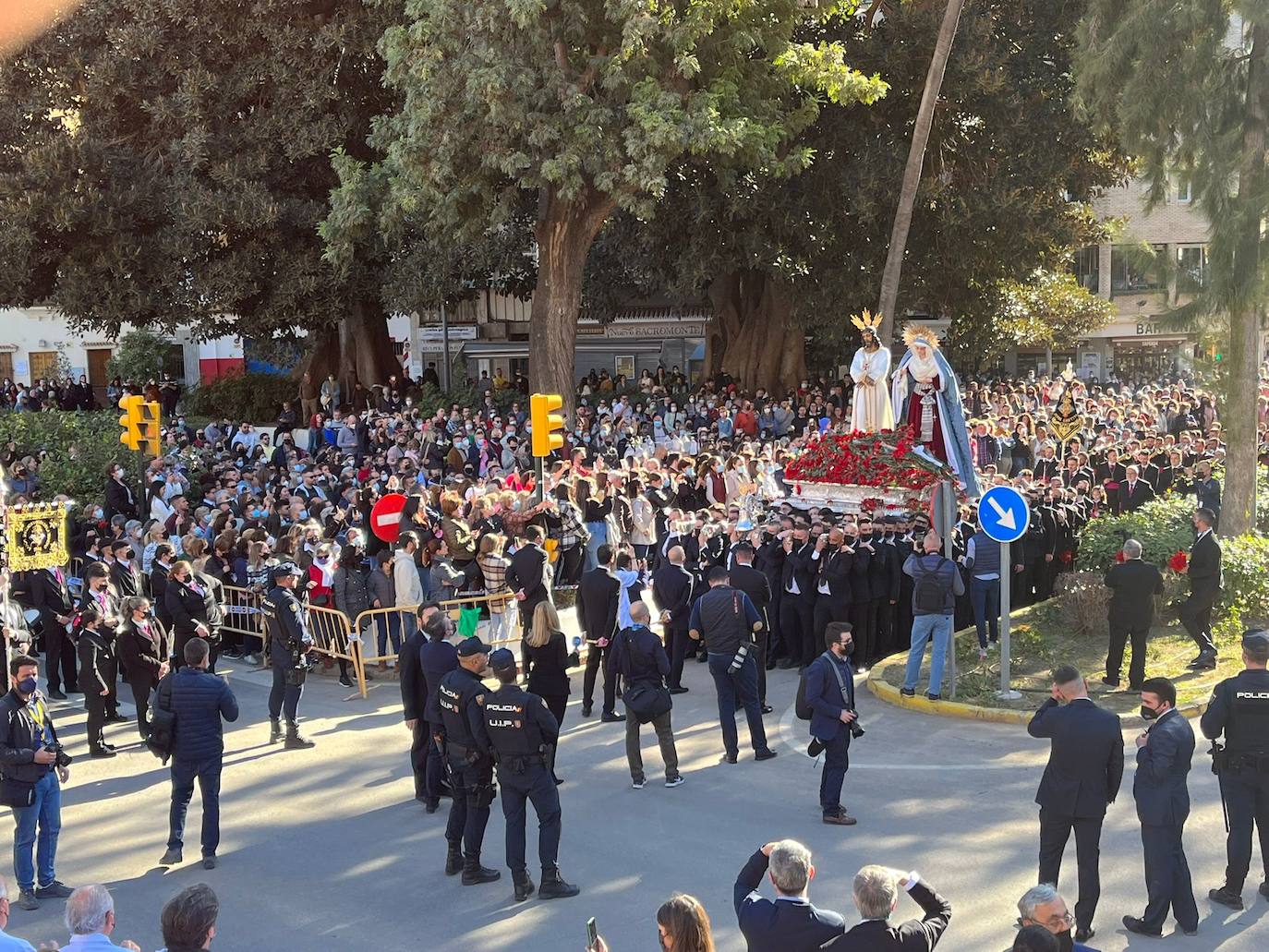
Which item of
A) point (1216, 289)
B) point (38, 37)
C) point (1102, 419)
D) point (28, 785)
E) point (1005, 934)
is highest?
point (38, 37)

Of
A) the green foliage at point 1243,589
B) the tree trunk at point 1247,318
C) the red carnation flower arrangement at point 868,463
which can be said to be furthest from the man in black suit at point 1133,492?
the green foliage at point 1243,589

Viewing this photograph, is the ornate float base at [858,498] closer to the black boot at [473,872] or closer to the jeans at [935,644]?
the jeans at [935,644]

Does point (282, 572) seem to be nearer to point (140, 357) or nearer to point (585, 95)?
point (585, 95)

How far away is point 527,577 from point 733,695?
9.26 feet

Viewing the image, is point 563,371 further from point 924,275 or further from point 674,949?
point 674,949

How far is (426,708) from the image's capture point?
9.74 meters

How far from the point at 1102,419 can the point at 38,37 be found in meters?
24.2

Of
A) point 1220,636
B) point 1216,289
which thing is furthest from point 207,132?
point 1220,636

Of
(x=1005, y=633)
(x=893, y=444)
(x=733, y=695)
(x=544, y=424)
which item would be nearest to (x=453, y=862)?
(x=733, y=695)

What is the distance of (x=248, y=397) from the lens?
39.7m

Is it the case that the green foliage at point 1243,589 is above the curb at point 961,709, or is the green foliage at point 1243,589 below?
above

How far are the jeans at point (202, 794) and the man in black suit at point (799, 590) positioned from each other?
22.0ft

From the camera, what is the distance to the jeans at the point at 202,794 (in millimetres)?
9195

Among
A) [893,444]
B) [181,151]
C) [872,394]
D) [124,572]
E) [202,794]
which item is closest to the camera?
[202,794]
